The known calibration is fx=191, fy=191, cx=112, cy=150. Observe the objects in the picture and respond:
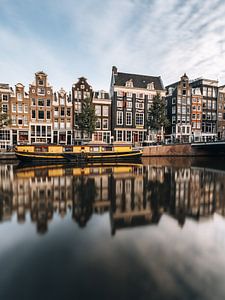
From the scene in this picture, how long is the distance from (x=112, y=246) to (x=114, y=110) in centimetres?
4348

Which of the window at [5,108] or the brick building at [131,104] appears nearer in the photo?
the window at [5,108]

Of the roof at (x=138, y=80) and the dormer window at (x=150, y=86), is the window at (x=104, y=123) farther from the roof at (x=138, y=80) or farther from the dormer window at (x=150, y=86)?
the dormer window at (x=150, y=86)

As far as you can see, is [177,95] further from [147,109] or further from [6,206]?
[6,206]

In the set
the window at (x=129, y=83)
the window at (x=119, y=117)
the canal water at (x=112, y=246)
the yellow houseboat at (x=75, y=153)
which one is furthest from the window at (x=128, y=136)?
the canal water at (x=112, y=246)

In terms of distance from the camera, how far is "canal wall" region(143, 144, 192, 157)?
42562mm

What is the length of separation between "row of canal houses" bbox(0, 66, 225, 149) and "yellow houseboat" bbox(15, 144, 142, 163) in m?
12.3

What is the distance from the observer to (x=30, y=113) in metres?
42.4

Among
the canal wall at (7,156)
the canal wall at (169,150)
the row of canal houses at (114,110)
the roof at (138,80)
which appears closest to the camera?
the canal wall at (7,156)

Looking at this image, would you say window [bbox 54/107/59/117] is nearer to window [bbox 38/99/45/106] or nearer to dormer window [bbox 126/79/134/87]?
window [bbox 38/99/45/106]

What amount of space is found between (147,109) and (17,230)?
4721 cm

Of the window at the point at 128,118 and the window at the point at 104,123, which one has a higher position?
the window at the point at 128,118

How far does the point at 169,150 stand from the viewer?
43.1 m

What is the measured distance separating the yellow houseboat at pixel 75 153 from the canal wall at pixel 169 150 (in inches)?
276

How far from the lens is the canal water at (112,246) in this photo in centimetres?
447
